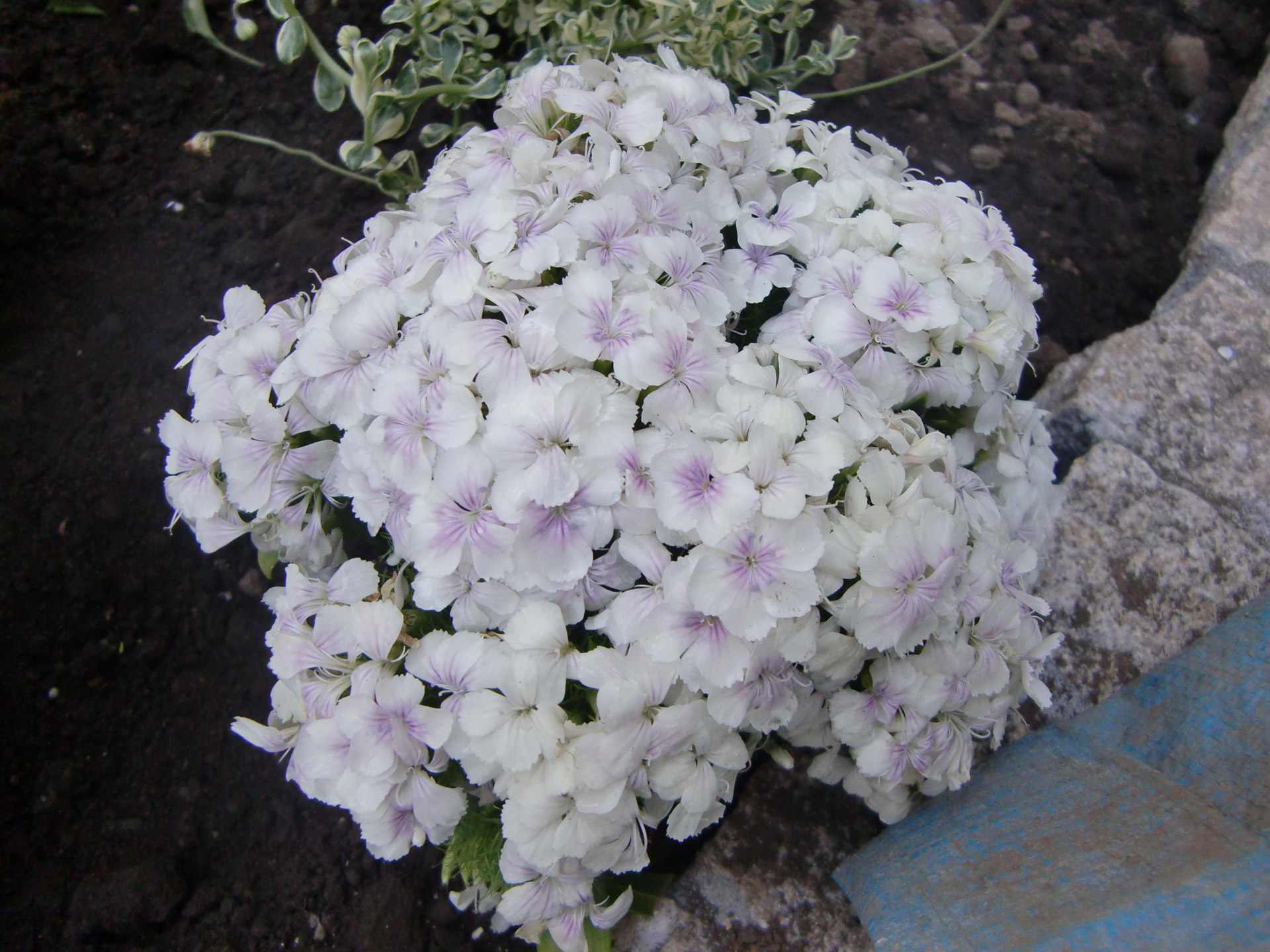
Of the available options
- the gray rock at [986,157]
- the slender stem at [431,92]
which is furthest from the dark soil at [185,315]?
the slender stem at [431,92]

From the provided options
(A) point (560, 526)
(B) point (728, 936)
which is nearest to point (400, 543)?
(A) point (560, 526)

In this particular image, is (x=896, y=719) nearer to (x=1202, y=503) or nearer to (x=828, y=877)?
(x=828, y=877)

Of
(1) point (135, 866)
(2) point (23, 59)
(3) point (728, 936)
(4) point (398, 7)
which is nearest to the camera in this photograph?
(3) point (728, 936)

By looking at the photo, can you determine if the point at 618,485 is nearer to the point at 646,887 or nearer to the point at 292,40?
the point at 646,887

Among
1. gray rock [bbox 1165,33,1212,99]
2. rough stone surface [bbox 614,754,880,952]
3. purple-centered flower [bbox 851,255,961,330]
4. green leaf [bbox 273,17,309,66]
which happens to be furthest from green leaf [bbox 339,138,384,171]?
gray rock [bbox 1165,33,1212,99]

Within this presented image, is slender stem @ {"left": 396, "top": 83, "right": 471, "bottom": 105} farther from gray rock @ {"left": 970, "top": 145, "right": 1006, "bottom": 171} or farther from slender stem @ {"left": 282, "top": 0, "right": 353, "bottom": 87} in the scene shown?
gray rock @ {"left": 970, "top": 145, "right": 1006, "bottom": 171}

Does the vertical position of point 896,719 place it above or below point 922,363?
below
